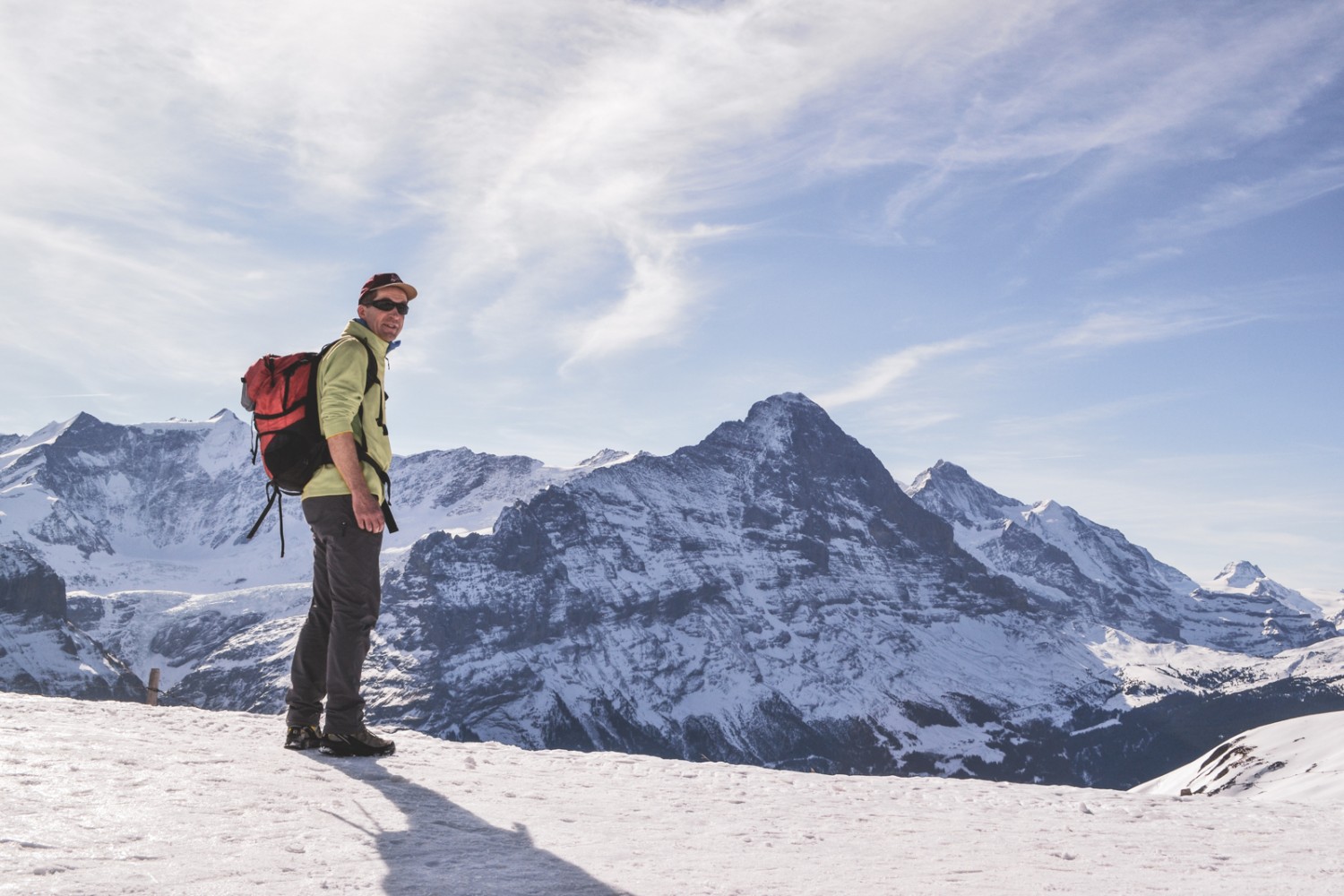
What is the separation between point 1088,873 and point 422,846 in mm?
3442

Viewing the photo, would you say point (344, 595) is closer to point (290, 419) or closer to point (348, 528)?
point (348, 528)

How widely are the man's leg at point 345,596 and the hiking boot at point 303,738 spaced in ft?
0.93

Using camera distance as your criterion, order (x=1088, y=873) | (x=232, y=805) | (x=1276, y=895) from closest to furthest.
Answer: (x=1276, y=895), (x=1088, y=873), (x=232, y=805)

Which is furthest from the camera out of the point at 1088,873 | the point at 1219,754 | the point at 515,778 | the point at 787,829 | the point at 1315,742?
the point at 1219,754

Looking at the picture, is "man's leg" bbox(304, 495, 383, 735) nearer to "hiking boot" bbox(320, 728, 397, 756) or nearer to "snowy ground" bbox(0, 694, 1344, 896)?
"hiking boot" bbox(320, 728, 397, 756)

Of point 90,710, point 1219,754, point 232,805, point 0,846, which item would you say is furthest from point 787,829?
point 1219,754

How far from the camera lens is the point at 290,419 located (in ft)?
25.1

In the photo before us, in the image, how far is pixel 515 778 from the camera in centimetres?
751

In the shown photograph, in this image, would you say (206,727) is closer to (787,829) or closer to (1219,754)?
(787,829)

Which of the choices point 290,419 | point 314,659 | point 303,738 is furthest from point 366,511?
point 303,738

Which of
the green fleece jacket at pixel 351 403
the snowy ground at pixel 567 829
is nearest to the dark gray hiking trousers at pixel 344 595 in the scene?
the green fleece jacket at pixel 351 403

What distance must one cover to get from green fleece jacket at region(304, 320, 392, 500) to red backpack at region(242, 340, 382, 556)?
7cm

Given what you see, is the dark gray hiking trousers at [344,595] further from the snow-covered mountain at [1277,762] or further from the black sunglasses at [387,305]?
the snow-covered mountain at [1277,762]

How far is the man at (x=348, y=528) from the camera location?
7.45 meters
